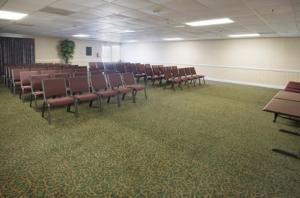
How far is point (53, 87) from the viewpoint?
14.2ft

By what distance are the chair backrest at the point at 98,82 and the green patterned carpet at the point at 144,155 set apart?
0.71 metres

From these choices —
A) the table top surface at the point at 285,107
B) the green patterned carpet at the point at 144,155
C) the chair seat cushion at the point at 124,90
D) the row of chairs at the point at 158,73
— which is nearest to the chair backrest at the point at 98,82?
the chair seat cushion at the point at 124,90

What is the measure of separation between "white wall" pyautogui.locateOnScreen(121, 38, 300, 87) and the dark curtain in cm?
818

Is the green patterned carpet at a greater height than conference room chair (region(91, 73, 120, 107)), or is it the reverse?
conference room chair (region(91, 73, 120, 107))

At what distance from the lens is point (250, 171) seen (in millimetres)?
2465

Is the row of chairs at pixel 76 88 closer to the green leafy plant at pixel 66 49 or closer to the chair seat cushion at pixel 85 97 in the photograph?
the chair seat cushion at pixel 85 97

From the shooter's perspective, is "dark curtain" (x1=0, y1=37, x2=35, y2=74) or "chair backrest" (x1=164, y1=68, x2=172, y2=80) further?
"dark curtain" (x1=0, y1=37, x2=35, y2=74)

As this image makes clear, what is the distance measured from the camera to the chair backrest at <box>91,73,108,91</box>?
5.08 meters

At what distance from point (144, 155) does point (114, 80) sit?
3.16 metres

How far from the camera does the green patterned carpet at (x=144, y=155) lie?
6.90 ft

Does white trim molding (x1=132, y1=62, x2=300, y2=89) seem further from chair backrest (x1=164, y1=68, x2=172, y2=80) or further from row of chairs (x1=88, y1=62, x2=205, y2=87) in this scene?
chair backrest (x1=164, y1=68, x2=172, y2=80)

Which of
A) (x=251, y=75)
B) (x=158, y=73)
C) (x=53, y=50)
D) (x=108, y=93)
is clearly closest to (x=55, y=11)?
(x=108, y=93)

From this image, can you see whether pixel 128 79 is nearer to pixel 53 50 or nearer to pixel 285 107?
pixel 285 107

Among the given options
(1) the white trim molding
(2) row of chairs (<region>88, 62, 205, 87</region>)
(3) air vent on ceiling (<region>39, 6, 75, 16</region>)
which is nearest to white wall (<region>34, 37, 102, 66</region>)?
(2) row of chairs (<region>88, 62, 205, 87</region>)
